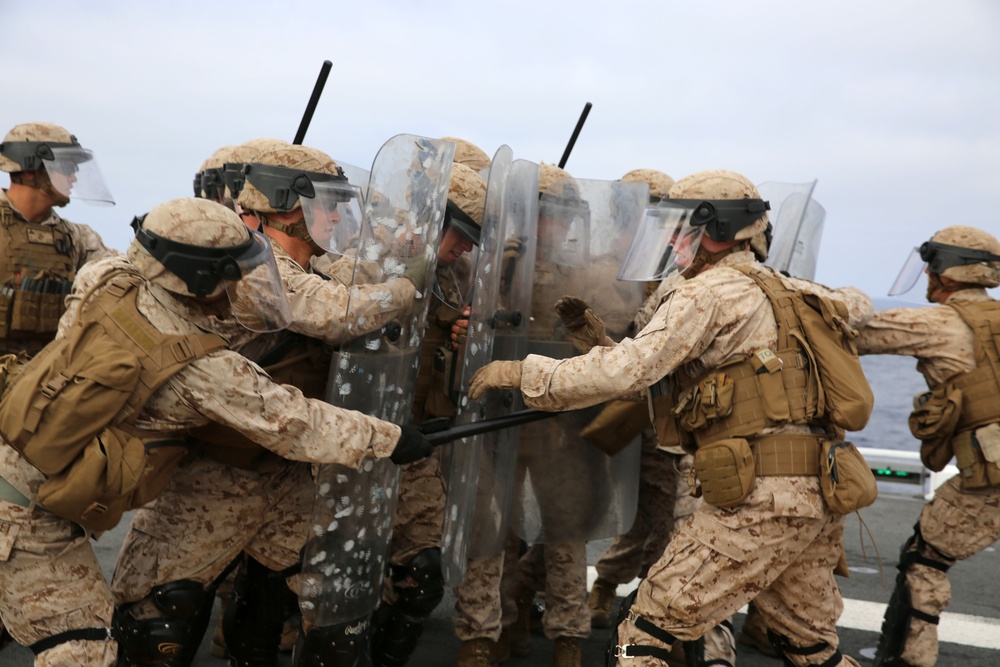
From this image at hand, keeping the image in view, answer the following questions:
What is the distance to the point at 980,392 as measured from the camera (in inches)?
162

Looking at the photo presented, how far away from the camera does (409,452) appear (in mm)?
3219

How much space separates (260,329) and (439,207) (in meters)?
0.74

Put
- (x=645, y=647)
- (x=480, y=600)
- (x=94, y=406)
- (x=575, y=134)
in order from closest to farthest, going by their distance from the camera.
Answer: (x=94, y=406)
(x=645, y=647)
(x=480, y=600)
(x=575, y=134)

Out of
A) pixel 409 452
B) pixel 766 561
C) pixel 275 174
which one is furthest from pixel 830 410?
pixel 275 174

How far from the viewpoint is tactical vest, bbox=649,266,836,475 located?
127 inches

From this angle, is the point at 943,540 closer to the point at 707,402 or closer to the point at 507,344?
the point at 707,402

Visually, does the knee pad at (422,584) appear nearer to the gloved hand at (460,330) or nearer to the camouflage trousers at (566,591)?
the camouflage trousers at (566,591)

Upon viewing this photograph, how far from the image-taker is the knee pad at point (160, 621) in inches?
129

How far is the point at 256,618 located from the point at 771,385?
2.08 metres

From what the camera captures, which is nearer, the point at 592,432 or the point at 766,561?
the point at 766,561

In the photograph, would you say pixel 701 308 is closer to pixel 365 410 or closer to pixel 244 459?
pixel 365 410

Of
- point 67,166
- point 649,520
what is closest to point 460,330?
point 649,520

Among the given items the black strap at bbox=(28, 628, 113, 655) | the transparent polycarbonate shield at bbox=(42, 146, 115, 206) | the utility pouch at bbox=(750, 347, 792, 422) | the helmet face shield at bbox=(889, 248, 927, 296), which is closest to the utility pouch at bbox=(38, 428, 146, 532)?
the black strap at bbox=(28, 628, 113, 655)

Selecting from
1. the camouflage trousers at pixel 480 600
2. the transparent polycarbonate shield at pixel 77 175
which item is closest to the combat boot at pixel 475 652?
the camouflage trousers at pixel 480 600
